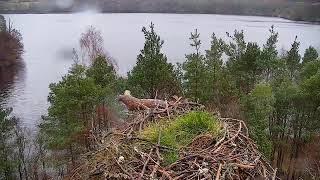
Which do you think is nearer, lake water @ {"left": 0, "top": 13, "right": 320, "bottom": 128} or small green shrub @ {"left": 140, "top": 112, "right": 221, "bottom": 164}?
small green shrub @ {"left": 140, "top": 112, "right": 221, "bottom": 164}

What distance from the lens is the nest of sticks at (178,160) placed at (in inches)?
152

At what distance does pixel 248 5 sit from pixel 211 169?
7971cm

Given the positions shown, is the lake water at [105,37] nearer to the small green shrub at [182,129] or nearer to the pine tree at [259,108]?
the pine tree at [259,108]

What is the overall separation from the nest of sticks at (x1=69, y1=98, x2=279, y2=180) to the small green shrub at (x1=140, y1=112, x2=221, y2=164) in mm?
111

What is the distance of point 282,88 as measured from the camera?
2623 cm

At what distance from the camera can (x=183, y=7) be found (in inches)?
4134

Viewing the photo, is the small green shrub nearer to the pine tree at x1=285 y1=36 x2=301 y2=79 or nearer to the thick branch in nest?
the thick branch in nest

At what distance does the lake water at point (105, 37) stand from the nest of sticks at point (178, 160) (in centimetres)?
3480

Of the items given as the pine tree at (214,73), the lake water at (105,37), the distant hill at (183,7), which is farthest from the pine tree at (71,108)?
the distant hill at (183,7)

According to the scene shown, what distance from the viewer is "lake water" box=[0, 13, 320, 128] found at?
159 feet

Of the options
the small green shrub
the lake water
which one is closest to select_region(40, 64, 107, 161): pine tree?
the lake water

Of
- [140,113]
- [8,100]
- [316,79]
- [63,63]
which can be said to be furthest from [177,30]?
[140,113]

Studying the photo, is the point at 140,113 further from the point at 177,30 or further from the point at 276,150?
the point at 177,30

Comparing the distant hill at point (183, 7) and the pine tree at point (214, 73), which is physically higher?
the distant hill at point (183, 7)
